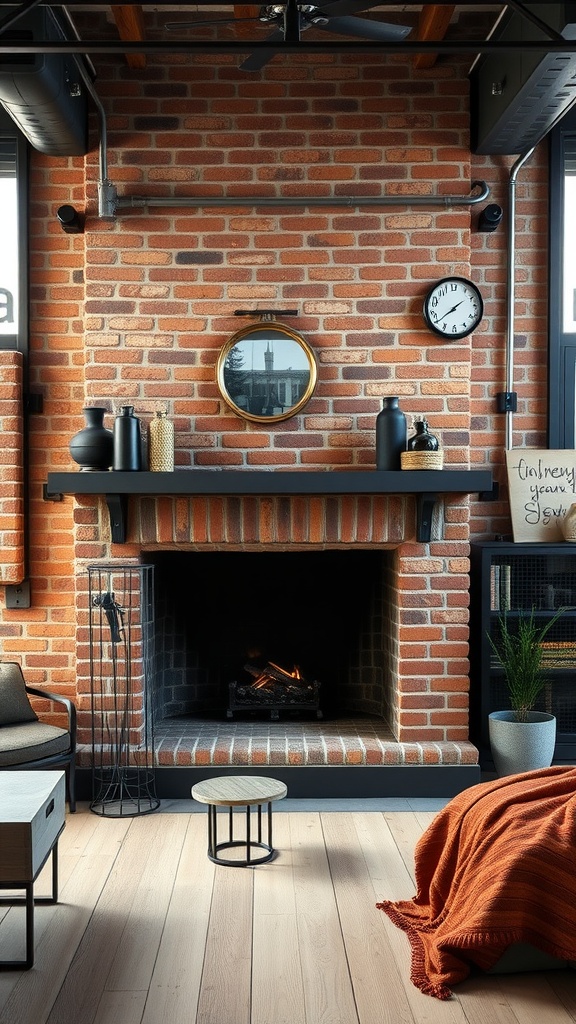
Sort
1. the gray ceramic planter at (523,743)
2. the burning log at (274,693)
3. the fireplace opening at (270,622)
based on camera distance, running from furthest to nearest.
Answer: the fireplace opening at (270,622) → the burning log at (274,693) → the gray ceramic planter at (523,743)

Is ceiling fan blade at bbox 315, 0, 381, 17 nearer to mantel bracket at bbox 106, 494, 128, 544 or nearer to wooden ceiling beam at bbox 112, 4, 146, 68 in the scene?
wooden ceiling beam at bbox 112, 4, 146, 68

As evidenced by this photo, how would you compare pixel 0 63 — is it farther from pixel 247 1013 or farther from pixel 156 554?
pixel 247 1013

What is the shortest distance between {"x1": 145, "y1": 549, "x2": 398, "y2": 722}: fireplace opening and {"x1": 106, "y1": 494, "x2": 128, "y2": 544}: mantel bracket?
0.64 metres

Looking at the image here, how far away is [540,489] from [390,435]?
0.88m

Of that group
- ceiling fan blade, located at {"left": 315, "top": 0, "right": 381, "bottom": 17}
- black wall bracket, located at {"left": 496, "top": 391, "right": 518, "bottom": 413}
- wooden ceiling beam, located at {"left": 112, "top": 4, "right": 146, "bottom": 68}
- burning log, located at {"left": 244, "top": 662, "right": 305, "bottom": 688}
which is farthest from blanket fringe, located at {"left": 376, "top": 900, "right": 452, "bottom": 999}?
wooden ceiling beam, located at {"left": 112, "top": 4, "right": 146, "bottom": 68}

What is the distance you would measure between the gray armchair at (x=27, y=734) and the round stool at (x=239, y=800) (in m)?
0.75

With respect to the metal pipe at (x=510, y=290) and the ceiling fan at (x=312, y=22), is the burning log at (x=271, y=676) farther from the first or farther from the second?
the ceiling fan at (x=312, y=22)

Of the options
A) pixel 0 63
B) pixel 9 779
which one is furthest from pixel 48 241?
pixel 9 779

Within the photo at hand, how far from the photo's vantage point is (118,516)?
4.13 metres

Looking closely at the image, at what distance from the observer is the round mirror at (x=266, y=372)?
4207 millimetres

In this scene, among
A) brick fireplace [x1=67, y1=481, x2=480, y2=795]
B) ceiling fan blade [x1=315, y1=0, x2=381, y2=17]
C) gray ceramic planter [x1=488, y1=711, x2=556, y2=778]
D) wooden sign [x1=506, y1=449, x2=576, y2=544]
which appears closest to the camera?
ceiling fan blade [x1=315, y1=0, x2=381, y2=17]

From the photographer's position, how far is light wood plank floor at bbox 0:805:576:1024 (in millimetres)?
2430

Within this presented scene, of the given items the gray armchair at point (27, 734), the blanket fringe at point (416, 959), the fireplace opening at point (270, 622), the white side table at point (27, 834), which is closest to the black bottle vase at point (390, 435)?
the fireplace opening at point (270, 622)

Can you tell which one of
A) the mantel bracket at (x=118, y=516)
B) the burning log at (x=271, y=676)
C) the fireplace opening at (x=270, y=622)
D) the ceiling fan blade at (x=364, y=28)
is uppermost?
the ceiling fan blade at (x=364, y=28)
